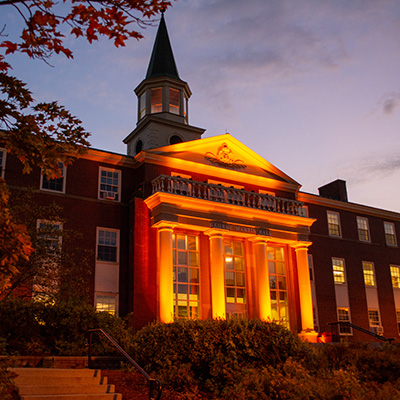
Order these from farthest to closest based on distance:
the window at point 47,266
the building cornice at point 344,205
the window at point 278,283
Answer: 1. the building cornice at point 344,205
2. the window at point 278,283
3. the window at point 47,266

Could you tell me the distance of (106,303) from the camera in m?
27.0

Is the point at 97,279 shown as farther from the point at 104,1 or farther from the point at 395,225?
the point at 395,225

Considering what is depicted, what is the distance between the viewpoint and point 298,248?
3106 cm

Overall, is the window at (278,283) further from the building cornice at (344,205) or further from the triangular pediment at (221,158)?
the building cornice at (344,205)

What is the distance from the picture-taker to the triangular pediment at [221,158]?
30161 mm

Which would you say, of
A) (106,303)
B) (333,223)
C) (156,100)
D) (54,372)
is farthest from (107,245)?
(333,223)

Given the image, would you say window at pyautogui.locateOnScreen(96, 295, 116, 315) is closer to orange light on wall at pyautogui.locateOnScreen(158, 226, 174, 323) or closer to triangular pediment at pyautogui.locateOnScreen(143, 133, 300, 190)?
orange light on wall at pyautogui.locateOnScreen(158, 226, 174, 323)

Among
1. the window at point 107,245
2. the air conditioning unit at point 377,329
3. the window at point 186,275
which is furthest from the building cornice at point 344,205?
the window at point 107,245

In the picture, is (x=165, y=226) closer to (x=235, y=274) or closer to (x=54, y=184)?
(x=235, y=274)

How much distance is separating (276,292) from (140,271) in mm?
9473

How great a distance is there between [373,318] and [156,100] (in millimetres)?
23233

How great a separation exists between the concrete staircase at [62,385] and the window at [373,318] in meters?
29.4

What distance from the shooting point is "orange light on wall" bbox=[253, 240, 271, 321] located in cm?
2816

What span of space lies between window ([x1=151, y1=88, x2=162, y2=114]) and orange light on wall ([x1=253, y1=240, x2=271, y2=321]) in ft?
46.9
